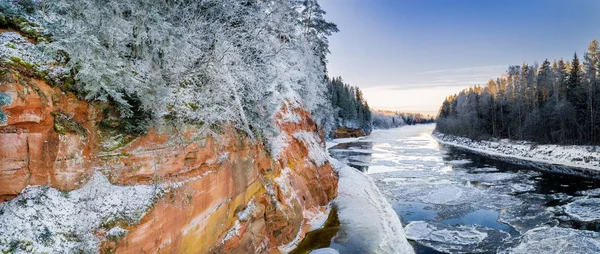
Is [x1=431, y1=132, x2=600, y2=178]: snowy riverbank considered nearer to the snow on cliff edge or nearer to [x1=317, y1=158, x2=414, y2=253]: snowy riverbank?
the snow on cliff edge

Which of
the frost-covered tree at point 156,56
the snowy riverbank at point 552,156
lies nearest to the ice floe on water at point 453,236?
the frost-covered tree at point 156,56

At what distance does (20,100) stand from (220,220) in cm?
432

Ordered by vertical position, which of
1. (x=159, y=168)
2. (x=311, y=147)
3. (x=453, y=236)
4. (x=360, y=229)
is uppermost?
(x=159, y=168)

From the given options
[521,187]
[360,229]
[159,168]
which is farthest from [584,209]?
[159,168]

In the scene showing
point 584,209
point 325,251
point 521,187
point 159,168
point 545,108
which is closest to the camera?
point 159,168

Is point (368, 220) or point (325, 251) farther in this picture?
point (368, 220)

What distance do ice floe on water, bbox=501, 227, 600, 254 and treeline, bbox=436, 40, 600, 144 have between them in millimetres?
26965

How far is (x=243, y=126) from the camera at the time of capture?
27.1 feet

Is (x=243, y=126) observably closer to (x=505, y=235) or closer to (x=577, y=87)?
(x=505, y=235)

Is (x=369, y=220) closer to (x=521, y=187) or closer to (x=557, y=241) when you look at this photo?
(x=557, y=241)

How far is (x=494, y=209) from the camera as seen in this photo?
49.9 feet

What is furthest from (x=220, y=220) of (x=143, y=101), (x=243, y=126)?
(x=143, y=101)

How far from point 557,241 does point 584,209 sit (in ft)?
19.1

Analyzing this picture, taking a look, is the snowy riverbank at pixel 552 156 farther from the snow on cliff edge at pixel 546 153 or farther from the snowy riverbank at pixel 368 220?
the snowy riverbank at pixel 368 220
